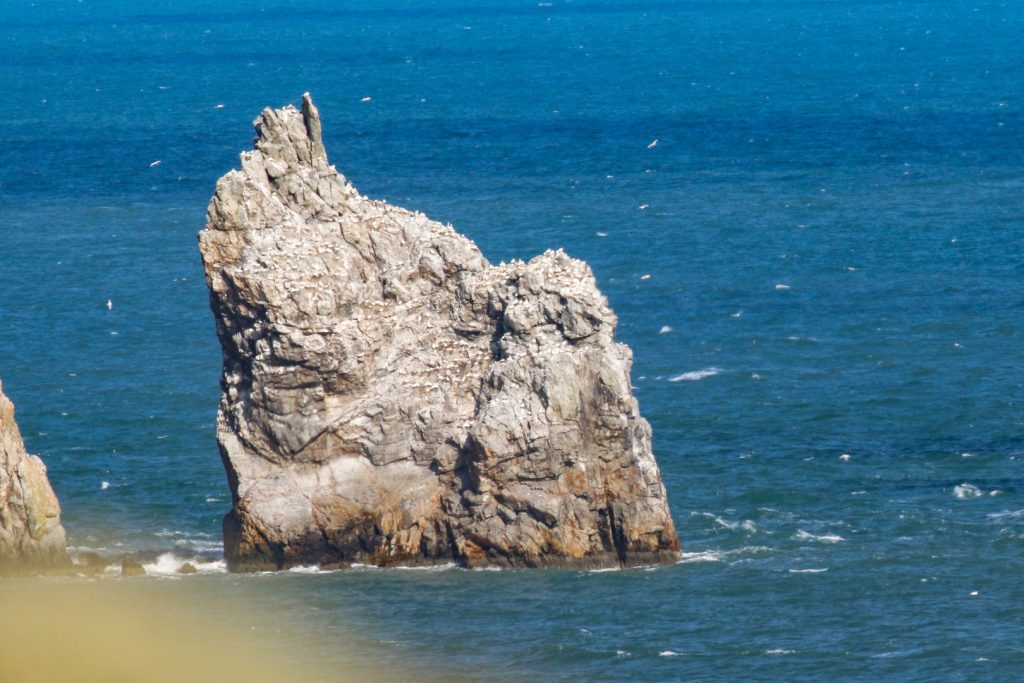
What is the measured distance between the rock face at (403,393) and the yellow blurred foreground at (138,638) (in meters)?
4.48

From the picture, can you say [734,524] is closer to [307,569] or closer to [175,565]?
[307,569]

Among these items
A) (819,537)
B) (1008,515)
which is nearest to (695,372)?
(819,537)

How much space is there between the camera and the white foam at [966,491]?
260 ft

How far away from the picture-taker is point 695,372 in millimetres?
98250

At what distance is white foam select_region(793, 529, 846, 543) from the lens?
246 feet

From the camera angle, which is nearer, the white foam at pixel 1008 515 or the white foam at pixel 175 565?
the white foam at pixel 175 565

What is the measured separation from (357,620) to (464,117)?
421ft

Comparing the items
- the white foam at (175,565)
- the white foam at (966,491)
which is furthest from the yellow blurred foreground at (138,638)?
the white foam at (966,491)

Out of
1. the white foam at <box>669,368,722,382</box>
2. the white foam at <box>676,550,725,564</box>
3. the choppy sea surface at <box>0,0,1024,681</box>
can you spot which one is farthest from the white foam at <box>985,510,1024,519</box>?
the white foam at <box>669,368,722,382</box>

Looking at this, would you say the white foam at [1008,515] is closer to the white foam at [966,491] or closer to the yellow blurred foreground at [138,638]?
the white foam at [966,491]

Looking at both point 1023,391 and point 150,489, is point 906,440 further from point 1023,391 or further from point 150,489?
point 150,489

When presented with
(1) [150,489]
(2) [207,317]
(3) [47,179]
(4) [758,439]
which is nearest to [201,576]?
(1) [150,489]

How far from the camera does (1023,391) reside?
9356cm

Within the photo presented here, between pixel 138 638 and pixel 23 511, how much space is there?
7541mm
